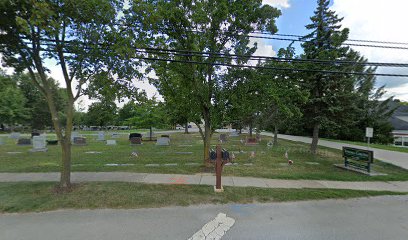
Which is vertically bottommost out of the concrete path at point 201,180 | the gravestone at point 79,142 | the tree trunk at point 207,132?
the concrete path at point 201,180

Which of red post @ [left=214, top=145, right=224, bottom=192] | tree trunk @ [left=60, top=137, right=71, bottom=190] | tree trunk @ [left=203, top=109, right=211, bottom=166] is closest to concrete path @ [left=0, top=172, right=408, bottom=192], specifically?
red post @ [left=214, top=145, right=224, bottom=192]

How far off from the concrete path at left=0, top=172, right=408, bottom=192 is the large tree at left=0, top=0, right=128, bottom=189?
1.79 metres

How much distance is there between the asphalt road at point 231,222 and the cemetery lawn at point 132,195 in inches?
12.1

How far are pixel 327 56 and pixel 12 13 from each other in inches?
526

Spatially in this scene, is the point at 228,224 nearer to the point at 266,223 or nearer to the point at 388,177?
the point at 266,223

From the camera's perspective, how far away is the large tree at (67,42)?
5215 mm

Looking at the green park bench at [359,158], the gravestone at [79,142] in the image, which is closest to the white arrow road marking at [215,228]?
the green park bench at [359,158]

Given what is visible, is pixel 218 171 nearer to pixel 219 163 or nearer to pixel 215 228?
pixel 219 163

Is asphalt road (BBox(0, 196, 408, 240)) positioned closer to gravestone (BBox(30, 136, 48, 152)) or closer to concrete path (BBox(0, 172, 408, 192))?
concrete path (BBox(0, 172, 408, 192))

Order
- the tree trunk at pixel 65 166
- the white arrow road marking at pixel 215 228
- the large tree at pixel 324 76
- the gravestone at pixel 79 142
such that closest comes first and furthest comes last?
1. the white arrow road marking at pixel 215 228
2. the tree trunk at pixel 65 166
3. the large tree at pixel 324 76
4. the gravestone at pixel 79 142

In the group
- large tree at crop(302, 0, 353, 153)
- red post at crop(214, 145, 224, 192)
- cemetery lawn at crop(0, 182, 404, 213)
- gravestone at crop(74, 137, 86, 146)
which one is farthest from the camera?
gravestone at crop(74, 137, 86, 146)

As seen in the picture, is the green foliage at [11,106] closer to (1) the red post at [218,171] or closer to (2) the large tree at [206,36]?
(2) the large tree at [206,36]

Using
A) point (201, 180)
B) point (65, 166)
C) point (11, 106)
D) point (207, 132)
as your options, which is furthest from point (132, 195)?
point (11, 106)

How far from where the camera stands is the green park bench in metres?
8.87
